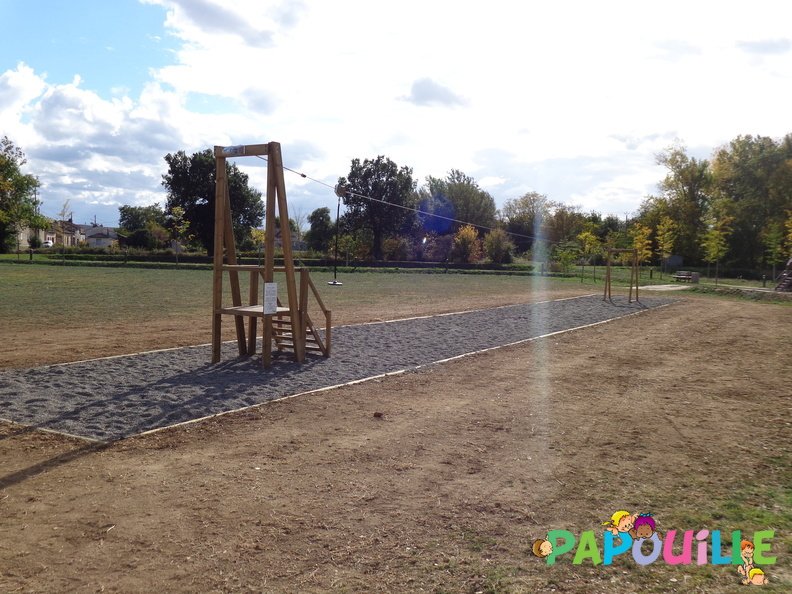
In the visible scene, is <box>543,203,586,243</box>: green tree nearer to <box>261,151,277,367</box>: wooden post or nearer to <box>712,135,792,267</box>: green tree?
<box>712,135,792,267</box>: green tree

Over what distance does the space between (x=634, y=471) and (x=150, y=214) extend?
4426 inches

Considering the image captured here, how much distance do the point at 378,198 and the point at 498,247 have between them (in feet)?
48.2

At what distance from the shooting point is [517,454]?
5.71 metres

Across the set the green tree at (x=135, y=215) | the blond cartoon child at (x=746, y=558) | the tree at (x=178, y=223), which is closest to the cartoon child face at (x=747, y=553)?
the blond cartoon child at (x=746, y=558)

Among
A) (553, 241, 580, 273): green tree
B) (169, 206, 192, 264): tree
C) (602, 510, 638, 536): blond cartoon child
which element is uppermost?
(169, 206, 192, 264): tree

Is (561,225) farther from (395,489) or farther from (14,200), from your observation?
(395,489)

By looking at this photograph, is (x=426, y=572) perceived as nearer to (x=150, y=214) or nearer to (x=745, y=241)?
(x=745, y=241)

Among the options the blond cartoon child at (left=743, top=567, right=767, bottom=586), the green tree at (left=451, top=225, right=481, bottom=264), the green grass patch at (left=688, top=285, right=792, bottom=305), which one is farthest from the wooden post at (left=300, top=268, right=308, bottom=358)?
the green tree at (left=451, top=225, right=481, bottom=264)

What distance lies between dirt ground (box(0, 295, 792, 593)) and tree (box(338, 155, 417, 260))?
62.1 meters

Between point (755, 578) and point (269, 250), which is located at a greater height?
point (269, 250)

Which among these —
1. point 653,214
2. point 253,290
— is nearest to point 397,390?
point 253,290

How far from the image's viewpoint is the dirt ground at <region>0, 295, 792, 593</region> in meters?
3.59

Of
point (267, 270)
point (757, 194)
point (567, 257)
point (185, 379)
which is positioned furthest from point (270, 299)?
point (757, 194)

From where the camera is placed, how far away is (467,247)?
66.8 meters
